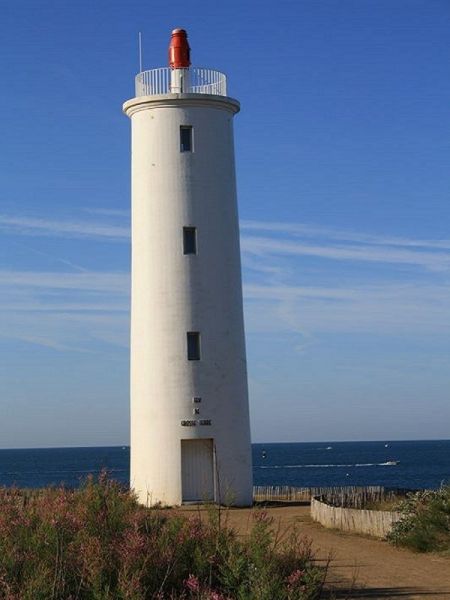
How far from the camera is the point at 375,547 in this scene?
1717 centimetres

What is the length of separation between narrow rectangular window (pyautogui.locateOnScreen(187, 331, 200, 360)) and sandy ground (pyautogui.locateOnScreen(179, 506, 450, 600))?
17.9 feet

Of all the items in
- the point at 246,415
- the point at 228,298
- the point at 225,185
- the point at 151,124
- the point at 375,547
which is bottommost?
the point at 375,547

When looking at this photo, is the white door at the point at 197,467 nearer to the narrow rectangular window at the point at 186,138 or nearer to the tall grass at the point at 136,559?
the narrow rectangular window at the point at 186,138

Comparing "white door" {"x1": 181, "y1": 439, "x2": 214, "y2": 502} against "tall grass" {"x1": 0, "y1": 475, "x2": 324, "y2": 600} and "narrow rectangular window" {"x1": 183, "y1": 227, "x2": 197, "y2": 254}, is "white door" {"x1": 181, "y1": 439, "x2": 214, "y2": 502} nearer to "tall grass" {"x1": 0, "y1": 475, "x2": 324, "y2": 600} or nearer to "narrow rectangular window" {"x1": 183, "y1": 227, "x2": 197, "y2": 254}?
"narrow rectangular window" {"x1": 183, "y1": 227, "x2": 197, "y2": 254}

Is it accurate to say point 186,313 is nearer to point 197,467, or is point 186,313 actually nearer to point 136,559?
point 197,467

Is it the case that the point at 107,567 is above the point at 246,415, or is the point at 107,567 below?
below

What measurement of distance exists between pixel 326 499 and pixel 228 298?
5339 mm

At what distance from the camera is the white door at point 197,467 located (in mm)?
24391

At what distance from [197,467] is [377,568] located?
33.0 feet

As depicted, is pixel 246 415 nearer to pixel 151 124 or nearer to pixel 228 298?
pixel 228 298

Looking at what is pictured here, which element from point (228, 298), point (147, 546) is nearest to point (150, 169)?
point (228, 298)

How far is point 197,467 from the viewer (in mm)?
24422

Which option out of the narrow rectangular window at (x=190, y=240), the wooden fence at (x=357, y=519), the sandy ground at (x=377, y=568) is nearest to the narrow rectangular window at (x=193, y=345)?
the narrow rectangular window at (x=190, y=240)

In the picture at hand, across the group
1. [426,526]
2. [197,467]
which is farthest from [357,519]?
[197,467]
